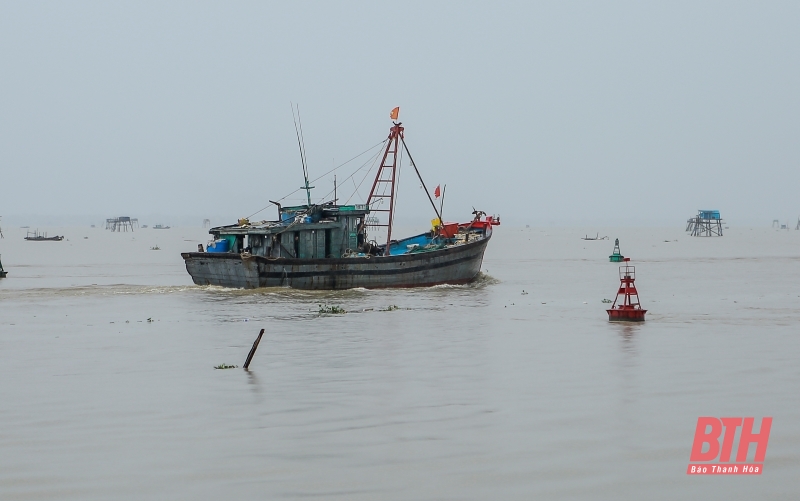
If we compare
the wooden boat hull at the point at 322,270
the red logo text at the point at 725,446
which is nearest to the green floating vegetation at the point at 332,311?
the wooden boat hull at the point at 322,270

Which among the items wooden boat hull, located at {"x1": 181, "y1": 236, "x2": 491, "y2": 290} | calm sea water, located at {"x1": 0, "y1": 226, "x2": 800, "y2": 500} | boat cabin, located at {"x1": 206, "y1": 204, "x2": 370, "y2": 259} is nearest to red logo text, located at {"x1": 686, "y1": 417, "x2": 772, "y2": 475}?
calm sea water, located at {"x1": 0, "y1": 226, "x2": 800, "y2": 500}

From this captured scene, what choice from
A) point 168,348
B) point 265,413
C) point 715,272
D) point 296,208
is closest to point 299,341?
point 168,348

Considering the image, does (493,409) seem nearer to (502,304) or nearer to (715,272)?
(502,304)

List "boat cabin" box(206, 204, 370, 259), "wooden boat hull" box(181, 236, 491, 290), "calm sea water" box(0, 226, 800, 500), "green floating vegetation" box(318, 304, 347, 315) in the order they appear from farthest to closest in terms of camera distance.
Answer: "boat cabin" box(206, 204, 370, 259) < "wooden boat hull" box(181, 236, 491, 290) < "green floating vegetation" box(318, 304, 347, 315) < "calm sea water" box(0, 226, 800, 500)

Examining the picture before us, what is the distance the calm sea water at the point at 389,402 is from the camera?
Result: 1088 centimetres

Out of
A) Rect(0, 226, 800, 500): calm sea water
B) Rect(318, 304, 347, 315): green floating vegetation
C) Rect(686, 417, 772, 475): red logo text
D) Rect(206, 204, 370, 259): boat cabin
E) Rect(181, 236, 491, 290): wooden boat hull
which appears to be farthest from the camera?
Rect(206, 204, 370, 259): boat cabin

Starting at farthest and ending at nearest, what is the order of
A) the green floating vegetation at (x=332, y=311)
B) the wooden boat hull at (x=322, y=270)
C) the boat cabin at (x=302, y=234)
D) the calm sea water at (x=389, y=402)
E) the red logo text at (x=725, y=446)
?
the boat cabin at (x=302, y=234) < the wooden boat hull at (x=322, y=270) < the green floating vegetation at (x=332, y=311) < the red logo text at (x=725, y=446) < the calm sea water at (x=389, y=402)

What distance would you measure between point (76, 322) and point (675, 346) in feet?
61.9

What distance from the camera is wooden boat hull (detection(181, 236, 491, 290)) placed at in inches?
1535

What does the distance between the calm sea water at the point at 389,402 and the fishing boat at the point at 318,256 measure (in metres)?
7.42

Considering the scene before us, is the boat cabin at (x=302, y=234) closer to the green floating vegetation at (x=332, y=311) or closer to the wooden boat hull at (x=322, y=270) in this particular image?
the wooden boat hull at (x=322, y=270)

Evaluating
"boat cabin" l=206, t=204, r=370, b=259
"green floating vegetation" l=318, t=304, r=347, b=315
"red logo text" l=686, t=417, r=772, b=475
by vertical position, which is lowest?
"red logo text" l=686, t=417, r=772, b=475

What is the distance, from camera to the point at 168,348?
22891 millimetres

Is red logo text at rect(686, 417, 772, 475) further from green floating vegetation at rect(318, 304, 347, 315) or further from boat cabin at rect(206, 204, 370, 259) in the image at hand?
boat cabin at rect(206, 204, 370, 259)
